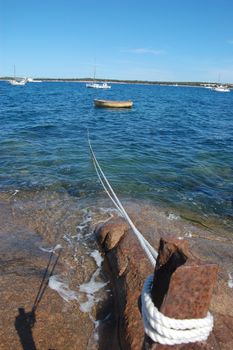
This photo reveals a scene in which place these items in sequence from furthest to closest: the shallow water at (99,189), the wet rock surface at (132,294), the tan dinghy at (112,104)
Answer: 1. the tan dinghy at (112,104)
2. the shallow water at (99,189)
3. the wet rock surface at (132,294)

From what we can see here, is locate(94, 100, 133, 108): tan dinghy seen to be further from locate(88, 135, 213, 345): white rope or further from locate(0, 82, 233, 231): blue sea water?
locate(88, 135, 213, 345): white rope

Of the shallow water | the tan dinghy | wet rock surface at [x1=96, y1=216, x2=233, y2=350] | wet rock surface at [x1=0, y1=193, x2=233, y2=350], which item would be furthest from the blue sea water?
the tan dinghy

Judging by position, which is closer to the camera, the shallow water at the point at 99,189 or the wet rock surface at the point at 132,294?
the wet rock surface at the point at 132,294

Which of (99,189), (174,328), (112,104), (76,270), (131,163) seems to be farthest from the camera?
(112,104)

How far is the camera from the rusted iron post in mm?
1476

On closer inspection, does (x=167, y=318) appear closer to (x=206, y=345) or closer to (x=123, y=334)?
(x=206, y=345)

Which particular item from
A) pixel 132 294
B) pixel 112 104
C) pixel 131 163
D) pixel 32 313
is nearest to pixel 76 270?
pixel 32 313

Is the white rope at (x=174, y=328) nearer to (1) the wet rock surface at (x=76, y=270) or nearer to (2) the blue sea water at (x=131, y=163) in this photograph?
(1) the wet rock surface at (x=76, y=270)

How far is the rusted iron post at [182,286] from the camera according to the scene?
1476mm

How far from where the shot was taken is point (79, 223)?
24.0 ft

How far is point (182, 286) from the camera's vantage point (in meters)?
1.49

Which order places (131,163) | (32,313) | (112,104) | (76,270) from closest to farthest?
1. (32,313)
2. (76,270)
3. (131,163)
4. (112,104)

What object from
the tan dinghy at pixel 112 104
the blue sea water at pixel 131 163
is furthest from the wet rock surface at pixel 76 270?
the tan dinghy at pixel 112 104

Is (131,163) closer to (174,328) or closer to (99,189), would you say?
(99,189)
